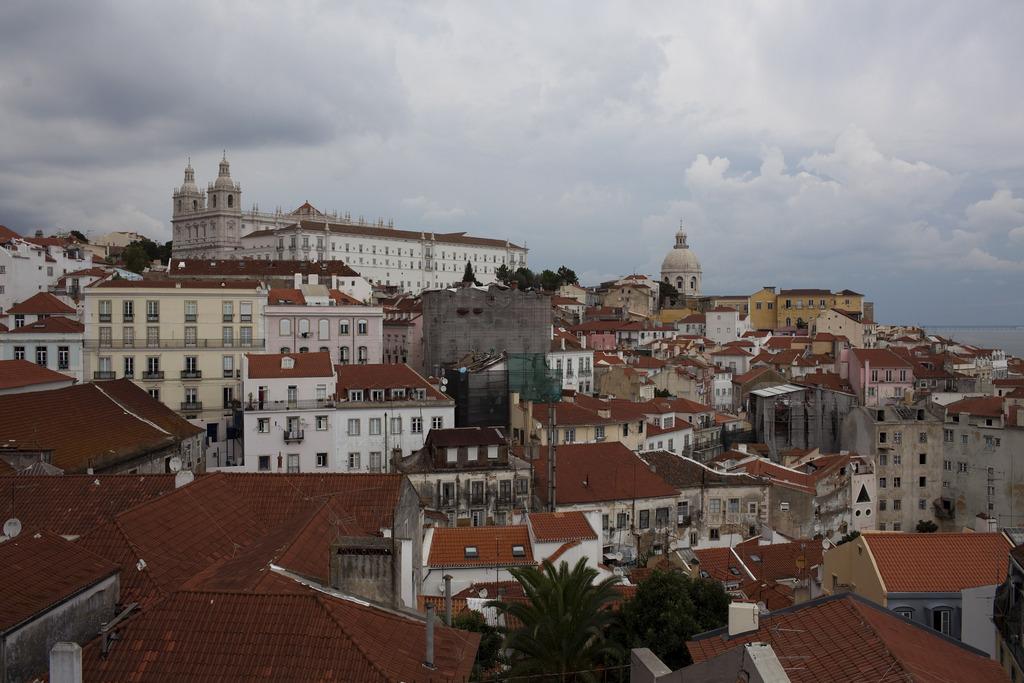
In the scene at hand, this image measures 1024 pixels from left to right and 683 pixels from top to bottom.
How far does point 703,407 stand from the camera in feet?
196

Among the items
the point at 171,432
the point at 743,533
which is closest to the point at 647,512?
the point at 743,533

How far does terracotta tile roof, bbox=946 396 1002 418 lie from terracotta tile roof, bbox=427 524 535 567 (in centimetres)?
3494

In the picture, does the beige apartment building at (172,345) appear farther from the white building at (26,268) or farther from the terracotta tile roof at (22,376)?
the white building at (26,268)

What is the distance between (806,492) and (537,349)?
25.2 metres

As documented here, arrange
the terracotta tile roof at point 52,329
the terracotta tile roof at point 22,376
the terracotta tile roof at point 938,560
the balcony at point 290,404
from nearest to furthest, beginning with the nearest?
the terracotta tile roof at point 938,560, the terracotta tile roof at point 22,376, the balcony at point 290,404, the terracotta tile roof at point 52,329

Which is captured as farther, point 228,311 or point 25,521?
point 228,311

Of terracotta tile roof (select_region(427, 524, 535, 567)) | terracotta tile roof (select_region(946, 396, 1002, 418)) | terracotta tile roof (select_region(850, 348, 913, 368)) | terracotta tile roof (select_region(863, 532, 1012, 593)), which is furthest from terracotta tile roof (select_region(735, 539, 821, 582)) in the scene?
terracotta tile roof (select_region(850, 348, 913, 368))

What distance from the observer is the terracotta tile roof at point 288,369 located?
40656mm

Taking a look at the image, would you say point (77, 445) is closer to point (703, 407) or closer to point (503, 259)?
point (703, 407)

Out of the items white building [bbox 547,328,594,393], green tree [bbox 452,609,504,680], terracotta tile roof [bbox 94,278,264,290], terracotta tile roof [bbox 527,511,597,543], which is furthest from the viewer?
white building [bbox 547,328,594,393]

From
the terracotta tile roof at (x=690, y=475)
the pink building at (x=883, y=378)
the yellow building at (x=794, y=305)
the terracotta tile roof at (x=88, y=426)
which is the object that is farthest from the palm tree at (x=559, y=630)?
the yellow building at (x=794, y=305)

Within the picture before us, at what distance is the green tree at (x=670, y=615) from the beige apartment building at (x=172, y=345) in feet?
101

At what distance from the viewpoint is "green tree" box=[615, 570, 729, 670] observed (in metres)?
18.4

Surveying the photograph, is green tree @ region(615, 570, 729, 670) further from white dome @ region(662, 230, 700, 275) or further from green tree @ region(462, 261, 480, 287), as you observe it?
white dome @ region(662, 230, 700, 275)
